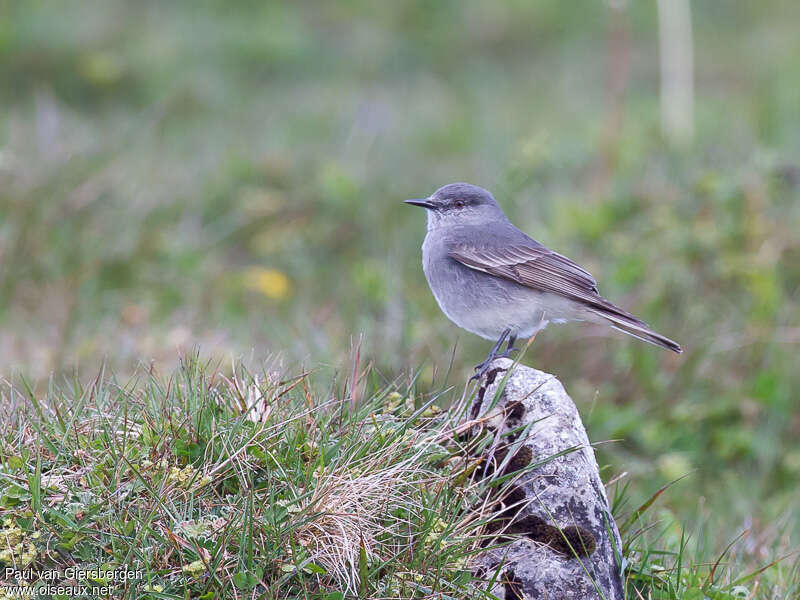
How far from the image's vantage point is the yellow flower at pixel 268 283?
859 centimetres

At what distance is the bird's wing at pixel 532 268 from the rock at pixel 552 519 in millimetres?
1158

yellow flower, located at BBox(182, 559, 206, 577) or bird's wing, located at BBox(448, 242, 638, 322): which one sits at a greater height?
bird's wing, located at BBox(448, 242, 638, 322)

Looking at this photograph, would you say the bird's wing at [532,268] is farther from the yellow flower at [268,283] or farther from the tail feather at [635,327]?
the yellow flower at [268,283]

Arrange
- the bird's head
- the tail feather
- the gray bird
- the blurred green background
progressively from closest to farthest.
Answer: the tail feather, the gray bird, the bird's head, the blurred green background

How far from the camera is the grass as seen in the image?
3.35 metres

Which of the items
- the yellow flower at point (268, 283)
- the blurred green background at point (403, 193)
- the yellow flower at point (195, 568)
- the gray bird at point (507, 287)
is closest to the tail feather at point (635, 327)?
the gray bird at point (507, 287)

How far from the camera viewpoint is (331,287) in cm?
897

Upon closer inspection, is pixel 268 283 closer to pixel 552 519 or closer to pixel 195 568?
pixel 552 519

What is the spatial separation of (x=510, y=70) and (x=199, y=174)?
231 inches

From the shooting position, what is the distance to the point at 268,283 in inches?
340

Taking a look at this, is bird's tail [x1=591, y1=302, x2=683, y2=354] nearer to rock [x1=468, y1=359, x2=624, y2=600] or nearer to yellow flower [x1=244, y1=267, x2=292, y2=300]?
rock [x1=468, y1=359, x2=624, y2=600]

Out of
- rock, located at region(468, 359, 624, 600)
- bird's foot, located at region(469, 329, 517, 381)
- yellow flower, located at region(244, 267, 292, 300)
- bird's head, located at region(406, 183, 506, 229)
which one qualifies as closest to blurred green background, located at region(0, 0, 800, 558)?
yellow flower, located at region(244, 267, 292, 300)

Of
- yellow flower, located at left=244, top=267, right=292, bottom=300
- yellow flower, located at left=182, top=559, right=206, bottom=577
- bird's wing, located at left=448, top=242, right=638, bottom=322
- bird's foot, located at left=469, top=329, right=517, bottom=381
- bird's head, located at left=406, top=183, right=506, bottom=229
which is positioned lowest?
yellow flower, located at left=244, top=267, right=292, bottom=300

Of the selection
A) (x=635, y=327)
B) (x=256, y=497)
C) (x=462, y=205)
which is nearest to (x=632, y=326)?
(x=635, y=327)
